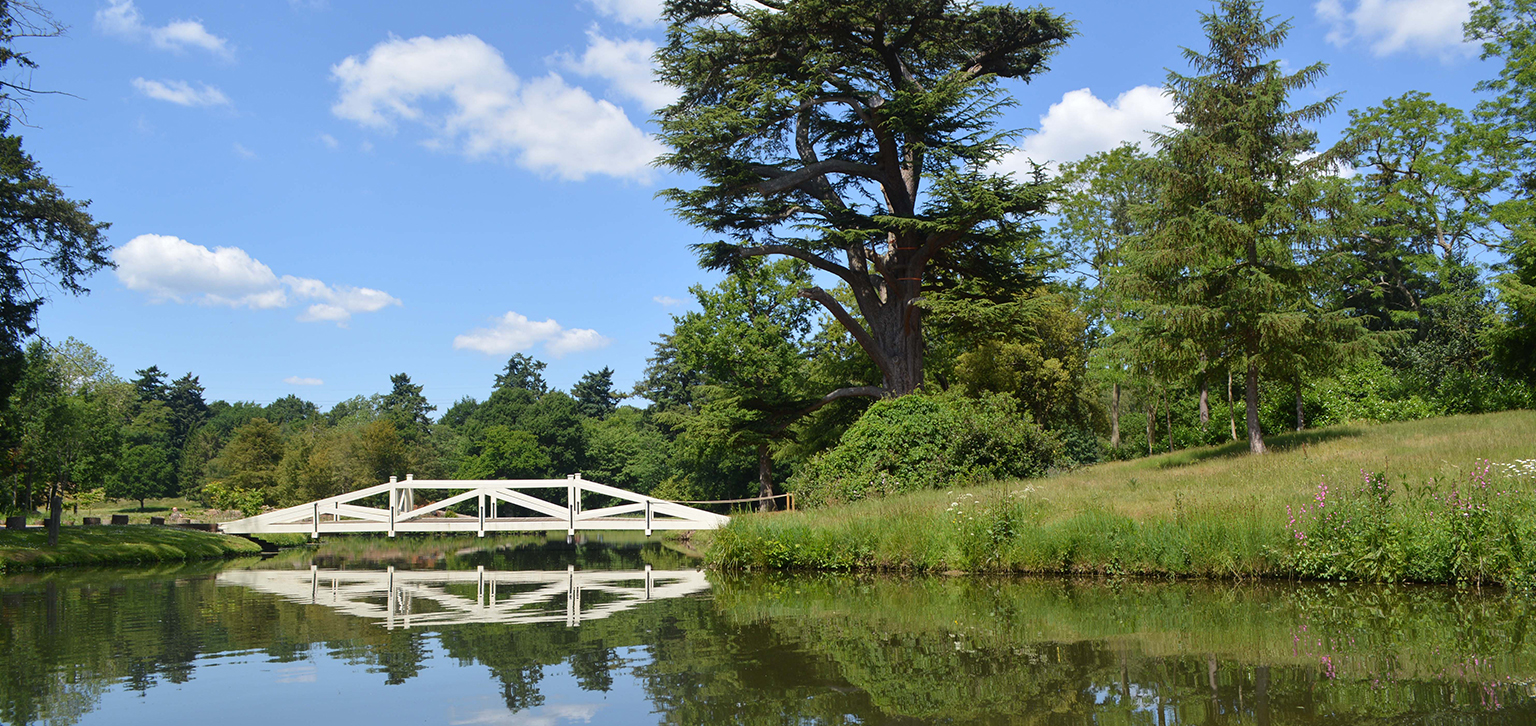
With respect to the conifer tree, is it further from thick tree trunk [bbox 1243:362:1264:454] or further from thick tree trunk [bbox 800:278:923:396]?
thick tree trunk [bbox 800:278:923:396]

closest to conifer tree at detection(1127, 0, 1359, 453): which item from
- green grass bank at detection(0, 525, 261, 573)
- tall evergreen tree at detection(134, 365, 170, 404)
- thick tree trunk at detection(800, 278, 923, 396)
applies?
thick tree trunk at detection(800, 278, 923, 396)

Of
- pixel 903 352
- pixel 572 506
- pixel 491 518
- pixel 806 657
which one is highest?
pixel 903 352

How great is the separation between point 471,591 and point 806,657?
811 cm

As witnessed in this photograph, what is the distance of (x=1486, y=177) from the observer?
110ft

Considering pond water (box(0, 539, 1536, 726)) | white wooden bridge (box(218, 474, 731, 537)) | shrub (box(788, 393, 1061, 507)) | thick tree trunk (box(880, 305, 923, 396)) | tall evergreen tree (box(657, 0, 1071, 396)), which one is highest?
tall evergreen tree (box(657, 0, 1071, 396))

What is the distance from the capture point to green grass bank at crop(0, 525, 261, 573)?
19922 millimetres

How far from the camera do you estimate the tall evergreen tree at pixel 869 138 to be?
2198cm

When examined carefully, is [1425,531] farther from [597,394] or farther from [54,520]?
[597,394]

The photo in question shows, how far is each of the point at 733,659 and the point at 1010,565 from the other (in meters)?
6.59

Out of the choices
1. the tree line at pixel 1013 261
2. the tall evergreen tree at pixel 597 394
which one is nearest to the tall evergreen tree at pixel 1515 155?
the tree line at pixel 1013 261

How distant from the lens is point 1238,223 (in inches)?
775

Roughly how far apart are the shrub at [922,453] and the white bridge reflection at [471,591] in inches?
167

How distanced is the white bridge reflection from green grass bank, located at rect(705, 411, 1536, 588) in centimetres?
239

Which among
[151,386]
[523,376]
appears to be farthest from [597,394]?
[151,386]
